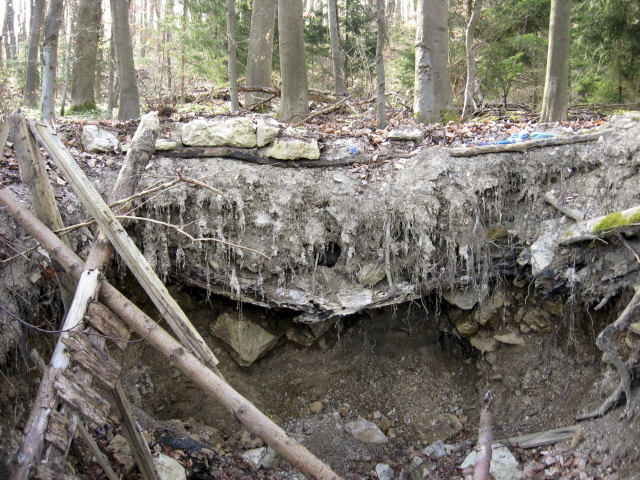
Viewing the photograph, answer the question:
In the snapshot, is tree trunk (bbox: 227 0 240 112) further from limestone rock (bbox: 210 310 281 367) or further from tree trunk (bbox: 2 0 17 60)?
tree trunk (bbox: 2 0 17 60)

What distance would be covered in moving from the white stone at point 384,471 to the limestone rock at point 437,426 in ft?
2.30

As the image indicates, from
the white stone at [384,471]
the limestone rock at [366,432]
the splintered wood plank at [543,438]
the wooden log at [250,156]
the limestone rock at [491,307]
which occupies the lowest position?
the white stone at [384,471]

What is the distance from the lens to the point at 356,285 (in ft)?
20.1

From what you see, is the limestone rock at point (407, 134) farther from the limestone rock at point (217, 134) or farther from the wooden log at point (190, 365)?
the wooden log at point (190, 365)

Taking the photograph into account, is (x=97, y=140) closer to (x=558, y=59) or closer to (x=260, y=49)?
(x=260, y=49)

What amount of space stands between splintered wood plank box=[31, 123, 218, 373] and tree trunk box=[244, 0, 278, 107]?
6956mm

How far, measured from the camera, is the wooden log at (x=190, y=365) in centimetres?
302

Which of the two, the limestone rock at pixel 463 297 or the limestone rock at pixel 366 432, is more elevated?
the limestone rock at pixel 463 297

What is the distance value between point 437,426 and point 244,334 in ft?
9.18

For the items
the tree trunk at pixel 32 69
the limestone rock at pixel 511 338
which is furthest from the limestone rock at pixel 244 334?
the tree trunk at pixel 32 69

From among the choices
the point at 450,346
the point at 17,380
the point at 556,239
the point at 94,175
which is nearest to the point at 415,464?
the point at 450,346

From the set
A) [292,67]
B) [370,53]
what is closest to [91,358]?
[292,67]

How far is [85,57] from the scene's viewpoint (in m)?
12.1

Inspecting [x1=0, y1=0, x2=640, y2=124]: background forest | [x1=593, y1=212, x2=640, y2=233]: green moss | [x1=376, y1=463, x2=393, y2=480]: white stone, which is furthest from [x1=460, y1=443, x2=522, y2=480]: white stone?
[x1=0, y1=0, x2=640, y2=124]: background forest
